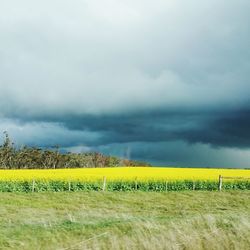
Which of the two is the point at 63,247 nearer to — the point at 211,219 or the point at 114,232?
the point at 114,232

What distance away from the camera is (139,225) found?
27.6ft

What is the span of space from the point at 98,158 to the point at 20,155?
24.2 metres

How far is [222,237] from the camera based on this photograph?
7801 millimetres

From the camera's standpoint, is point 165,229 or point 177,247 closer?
point 177,247

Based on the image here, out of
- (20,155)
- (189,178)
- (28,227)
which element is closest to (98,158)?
(20,155)

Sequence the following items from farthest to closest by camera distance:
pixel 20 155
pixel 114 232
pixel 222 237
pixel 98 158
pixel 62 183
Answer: pixel 98 158
pixel 20 155
pixel 62 183
pixel 114 232
pixel 222 237

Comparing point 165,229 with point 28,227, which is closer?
point 165,229

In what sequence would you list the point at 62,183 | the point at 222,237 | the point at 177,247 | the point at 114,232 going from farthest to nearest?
the point at 62,183 → the point at 114,232 → the point at 222,237 → the point at 177,247

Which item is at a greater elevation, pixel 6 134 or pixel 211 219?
pixel 6 134

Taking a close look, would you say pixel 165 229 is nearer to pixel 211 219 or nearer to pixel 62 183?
pixel 211 219

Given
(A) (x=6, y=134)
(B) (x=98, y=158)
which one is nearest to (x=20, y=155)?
(A) (x=6, y=134)

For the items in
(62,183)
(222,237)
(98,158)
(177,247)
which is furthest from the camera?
(98,158)

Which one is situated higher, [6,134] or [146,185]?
[6,134]

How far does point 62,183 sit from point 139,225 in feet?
112
